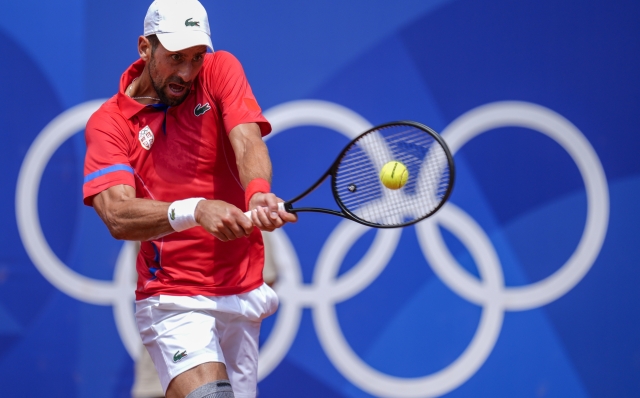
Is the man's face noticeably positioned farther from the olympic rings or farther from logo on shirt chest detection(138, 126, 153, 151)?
the olympic rings

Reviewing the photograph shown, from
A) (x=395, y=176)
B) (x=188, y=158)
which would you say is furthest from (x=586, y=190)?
(x=188, y=158)

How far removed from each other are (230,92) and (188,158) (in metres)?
0.32

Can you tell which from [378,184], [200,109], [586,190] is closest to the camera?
[200,109]

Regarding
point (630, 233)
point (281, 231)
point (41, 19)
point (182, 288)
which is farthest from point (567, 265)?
point (41, 19)

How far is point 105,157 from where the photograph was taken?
112 inches

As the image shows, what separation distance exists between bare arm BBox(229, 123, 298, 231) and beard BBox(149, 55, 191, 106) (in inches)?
9.8

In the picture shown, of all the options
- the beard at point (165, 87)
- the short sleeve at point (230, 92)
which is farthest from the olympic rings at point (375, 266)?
the beard at point (165, 87)

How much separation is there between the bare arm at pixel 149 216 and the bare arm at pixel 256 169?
0.21 ft

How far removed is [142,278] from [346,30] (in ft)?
6.53

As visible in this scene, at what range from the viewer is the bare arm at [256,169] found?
2.51 meters

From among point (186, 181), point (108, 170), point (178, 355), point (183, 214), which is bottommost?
point (178, 355)

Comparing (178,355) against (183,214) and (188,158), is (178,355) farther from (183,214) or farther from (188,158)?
(188,158)

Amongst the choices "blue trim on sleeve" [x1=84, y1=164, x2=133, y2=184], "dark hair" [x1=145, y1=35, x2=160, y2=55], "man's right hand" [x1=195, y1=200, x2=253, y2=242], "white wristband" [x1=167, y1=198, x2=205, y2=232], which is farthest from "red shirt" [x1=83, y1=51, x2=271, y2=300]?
"man's right hand" [x1=195, y1=200, x2=253, y2=242]

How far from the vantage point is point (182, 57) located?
285 centimetres
